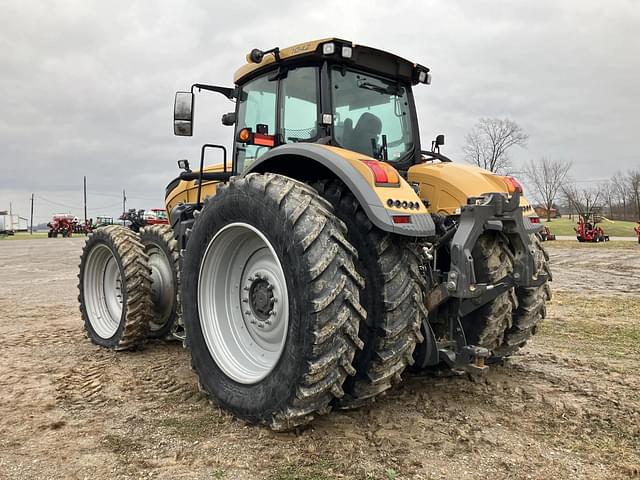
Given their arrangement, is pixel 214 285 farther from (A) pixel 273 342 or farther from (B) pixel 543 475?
(B) pixel 543 475

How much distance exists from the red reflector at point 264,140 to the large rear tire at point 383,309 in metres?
1.36

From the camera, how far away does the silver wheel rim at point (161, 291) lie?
502 cm

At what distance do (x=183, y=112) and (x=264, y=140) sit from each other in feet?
2.68

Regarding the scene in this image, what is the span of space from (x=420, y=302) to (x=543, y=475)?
1.06 metres

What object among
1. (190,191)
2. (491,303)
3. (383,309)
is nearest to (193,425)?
(383,309)

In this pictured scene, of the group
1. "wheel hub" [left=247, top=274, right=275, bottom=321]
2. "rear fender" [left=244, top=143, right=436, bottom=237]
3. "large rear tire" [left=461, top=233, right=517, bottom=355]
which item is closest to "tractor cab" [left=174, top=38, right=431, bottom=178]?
"rear fender" [left=244, top=143, right=436, bottom=237]

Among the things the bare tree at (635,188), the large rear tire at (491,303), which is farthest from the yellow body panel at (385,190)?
the bare tree at (635,188)

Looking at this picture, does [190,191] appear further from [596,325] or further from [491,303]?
[596,325]

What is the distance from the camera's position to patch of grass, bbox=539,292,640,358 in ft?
16.3

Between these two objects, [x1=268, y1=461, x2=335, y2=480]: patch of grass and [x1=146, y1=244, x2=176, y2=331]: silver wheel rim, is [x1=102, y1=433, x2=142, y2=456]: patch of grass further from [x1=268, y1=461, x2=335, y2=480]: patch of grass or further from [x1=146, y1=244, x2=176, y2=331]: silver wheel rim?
[x1=146, y1=244, x2=176, y2=331]: silver wheel rim

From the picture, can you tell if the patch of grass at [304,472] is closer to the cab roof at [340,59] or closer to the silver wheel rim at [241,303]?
the silver wheel rim at [241,303]

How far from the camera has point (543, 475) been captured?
2.47 m

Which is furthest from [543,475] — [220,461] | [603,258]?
[603,258]

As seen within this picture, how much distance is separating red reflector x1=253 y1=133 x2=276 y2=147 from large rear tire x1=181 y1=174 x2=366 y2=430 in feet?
2.70
